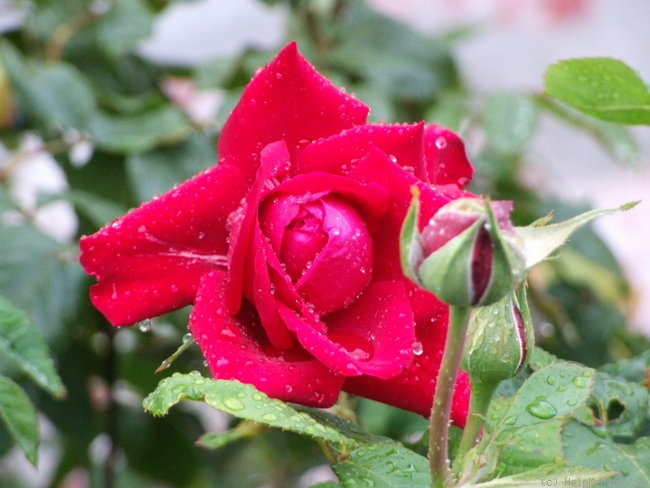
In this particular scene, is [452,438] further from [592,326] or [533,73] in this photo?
[533,73]

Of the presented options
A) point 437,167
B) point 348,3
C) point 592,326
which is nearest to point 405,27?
point 348,3

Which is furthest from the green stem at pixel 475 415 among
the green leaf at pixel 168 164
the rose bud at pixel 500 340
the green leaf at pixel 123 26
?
the green leaf at pixel 123 26

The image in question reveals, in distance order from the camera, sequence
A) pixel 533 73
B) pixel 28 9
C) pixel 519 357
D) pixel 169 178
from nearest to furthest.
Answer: pixel 519 357, pixel 169 178, pixel 28 9, pixel 533 73

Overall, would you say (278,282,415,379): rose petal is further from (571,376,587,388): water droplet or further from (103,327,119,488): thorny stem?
(103,327,119,488): thorny stem

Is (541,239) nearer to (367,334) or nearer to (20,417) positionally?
(367,334)

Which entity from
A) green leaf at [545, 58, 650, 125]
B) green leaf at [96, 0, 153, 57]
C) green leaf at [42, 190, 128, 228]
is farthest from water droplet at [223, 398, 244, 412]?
green leaf at [96, 0, 153, 57]

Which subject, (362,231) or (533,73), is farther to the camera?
(533,73)

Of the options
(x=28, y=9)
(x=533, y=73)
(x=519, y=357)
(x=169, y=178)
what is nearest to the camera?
(x=519, y=357)
